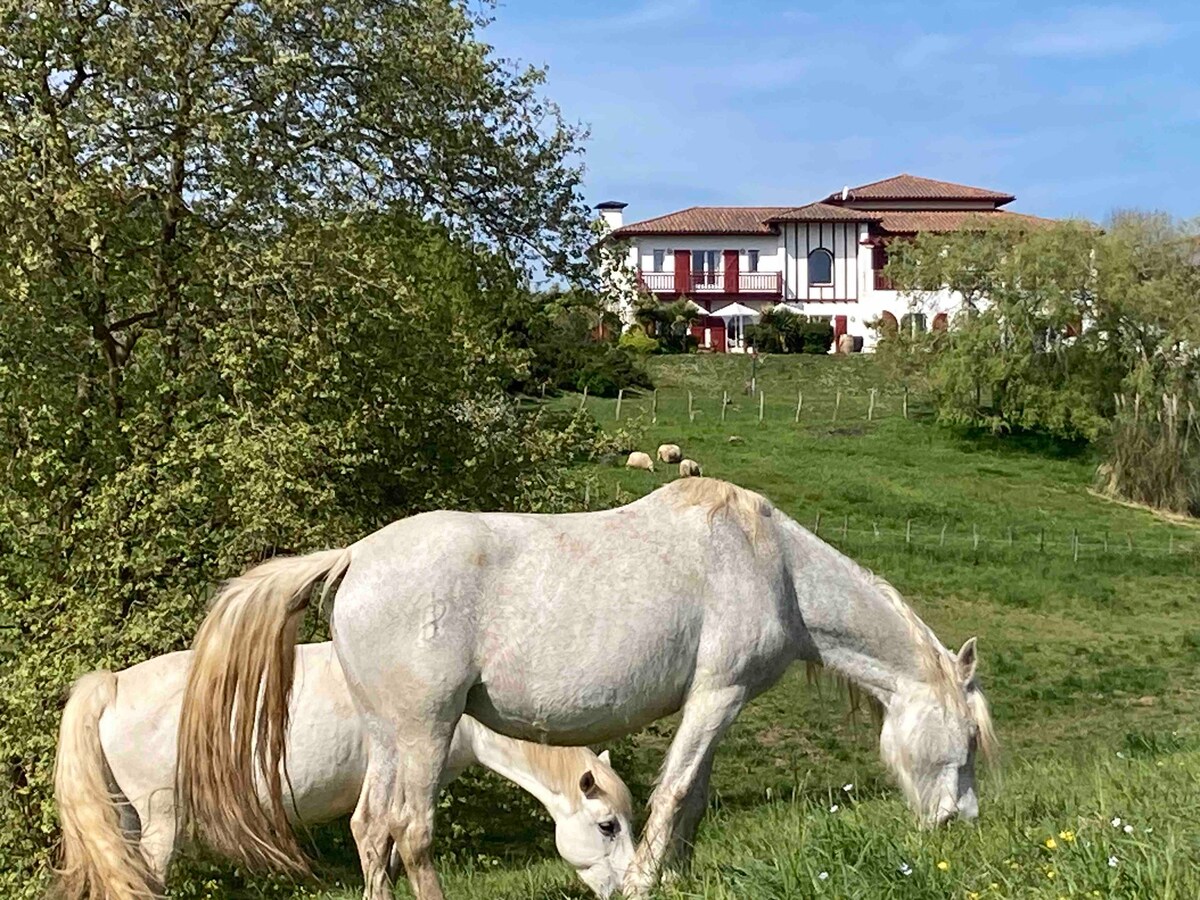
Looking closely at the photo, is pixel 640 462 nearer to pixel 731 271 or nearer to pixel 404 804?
pixel 404 804

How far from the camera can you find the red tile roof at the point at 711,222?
228 feet

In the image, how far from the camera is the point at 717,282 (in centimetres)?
6962

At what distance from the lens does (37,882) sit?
9289 mm

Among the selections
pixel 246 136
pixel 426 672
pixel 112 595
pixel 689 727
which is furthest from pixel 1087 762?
pixel 246 136

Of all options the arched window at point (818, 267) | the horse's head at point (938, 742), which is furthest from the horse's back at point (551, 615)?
the arched window at point (818, 267)

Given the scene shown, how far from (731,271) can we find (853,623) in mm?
64643

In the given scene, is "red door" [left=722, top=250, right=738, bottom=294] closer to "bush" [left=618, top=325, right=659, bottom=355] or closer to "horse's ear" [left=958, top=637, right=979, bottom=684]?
"bush" [left=618, top=325, right=659, bottom=355]

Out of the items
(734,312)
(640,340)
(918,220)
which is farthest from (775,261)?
(640,340)

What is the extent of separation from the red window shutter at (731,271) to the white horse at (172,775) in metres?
61.7

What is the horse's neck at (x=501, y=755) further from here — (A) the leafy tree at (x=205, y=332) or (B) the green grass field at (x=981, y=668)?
(A) the leafy tree at (x=205, y=332)

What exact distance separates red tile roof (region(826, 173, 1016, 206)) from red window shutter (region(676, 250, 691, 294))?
44.9 ft

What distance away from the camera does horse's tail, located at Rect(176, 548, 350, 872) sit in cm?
556

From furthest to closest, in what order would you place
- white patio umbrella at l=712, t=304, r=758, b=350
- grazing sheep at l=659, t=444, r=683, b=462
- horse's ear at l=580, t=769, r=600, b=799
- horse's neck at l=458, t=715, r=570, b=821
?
white patio umbrella at l=712, t=304, r=758, b=350
grazing sheep at l=659, t=444, r=683, b=462
horse's neck at l=458, t=715, r=570, b=821
horse's ear at l=580, t=769, r=600, b=799

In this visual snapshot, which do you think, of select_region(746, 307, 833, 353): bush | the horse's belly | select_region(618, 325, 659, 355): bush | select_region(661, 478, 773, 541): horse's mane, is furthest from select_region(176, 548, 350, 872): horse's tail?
select_region(746, 307, 833, 353): bush
